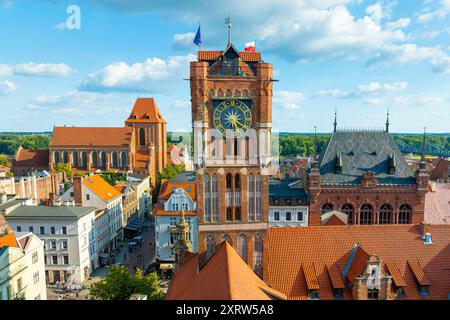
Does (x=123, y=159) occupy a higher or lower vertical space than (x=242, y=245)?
higher

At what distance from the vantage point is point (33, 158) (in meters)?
113

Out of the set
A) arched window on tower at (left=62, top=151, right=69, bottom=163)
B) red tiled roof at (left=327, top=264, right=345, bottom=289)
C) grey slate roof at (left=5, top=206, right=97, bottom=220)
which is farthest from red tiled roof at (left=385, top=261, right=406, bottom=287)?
arched window on tower at (left=62, top=151, right=69, bottom=163)

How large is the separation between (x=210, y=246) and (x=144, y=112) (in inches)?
3925

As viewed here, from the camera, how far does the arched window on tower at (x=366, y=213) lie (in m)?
43.4

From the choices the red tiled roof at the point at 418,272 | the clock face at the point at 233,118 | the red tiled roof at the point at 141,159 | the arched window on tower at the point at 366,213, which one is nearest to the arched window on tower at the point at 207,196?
the clock face at the point at 233,118

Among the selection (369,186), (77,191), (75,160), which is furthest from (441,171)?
(75,160)

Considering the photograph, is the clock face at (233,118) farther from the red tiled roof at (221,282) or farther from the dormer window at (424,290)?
the dormer window at (424,290)

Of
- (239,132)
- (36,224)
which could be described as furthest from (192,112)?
(36,224)

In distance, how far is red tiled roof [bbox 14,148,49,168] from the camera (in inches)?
4387

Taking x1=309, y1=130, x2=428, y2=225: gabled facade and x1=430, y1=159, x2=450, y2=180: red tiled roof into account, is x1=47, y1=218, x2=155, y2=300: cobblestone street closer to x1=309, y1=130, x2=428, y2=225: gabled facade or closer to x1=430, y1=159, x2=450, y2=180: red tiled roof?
x1=309, y1=130, x2=428, y2=225: gabled facade

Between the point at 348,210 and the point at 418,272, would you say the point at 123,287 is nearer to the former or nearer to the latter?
the point at 418,272

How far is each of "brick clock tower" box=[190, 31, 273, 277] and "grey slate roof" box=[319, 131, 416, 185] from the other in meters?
22.4

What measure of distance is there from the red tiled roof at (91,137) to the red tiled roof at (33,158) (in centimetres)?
791
